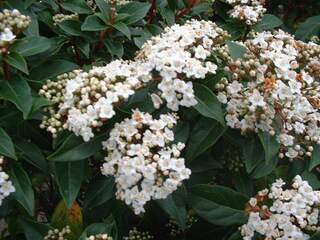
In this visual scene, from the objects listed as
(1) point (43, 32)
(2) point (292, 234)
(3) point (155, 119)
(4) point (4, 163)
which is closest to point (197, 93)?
(3) point (155, 119)

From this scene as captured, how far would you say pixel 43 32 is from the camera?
108 inches

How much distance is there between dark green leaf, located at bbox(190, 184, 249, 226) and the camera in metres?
2.15

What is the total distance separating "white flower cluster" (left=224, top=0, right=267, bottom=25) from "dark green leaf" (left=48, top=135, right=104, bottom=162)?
3.79 ft

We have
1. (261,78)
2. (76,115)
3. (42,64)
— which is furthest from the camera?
(42,64)

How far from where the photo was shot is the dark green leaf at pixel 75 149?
1927 millimetres

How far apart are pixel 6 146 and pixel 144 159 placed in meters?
0.50

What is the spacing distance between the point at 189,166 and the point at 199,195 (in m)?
0.11

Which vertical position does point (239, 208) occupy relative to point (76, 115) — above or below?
below

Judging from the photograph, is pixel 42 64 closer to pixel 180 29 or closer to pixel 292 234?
pixel 180 29

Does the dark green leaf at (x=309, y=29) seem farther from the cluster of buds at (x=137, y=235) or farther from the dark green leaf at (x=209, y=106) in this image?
the cluster of buds at (x=137, y=235)

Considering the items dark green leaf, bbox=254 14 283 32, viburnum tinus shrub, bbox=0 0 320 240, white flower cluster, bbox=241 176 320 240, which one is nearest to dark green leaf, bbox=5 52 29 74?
viburnum tinus shrub, bbox=0 0 320 240

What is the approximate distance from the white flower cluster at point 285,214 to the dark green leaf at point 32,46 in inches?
38.2

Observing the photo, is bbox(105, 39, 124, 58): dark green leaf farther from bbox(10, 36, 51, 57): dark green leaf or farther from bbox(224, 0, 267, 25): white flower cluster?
bbox(224, 0, 267, 25): white flower cluster

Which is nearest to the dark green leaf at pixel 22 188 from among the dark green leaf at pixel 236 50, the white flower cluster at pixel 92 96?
the white flower cluster at pixel 92 96
